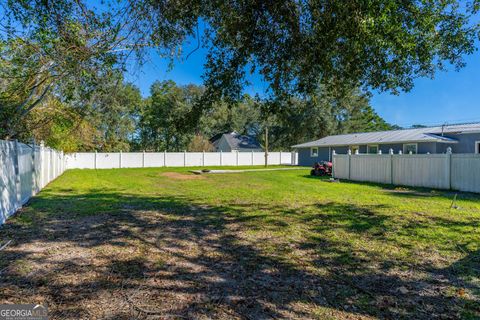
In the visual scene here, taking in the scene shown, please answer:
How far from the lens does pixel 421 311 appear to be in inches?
104

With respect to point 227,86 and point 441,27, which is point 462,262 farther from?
point 227,86

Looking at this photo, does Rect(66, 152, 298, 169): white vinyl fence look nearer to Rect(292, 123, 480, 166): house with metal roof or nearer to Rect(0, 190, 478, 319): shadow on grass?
Rect(292, 123, 480, 166): house with metal roof

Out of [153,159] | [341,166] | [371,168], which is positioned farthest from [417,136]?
[153,159]

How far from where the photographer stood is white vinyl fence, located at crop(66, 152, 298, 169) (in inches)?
968

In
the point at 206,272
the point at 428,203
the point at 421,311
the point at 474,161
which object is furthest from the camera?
the point at 474,161

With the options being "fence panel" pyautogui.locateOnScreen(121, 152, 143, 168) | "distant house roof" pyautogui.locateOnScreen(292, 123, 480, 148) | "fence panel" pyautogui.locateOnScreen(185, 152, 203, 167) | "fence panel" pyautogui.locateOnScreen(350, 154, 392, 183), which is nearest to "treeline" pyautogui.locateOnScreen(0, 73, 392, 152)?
"fence panel" pyautogui.locateOnScreen(121, 152, 143, 168)

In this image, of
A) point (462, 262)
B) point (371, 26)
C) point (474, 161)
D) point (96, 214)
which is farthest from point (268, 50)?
point (474, 161)

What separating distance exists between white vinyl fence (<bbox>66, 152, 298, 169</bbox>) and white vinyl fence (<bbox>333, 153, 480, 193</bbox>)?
57.1 feet

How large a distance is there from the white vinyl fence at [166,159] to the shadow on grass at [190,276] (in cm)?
1978

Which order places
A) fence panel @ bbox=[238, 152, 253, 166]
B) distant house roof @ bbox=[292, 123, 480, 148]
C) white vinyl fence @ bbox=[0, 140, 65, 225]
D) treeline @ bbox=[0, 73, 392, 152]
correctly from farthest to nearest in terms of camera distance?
treeline @ bbox=[0, 73, 392, 152] → fence panel @ bbox=[238, 152, 253, 166] → distant house roof @ bbox=[292, 123, 480, 148] → white vinyl fence @ bbox=[0, 140, 65, 225]

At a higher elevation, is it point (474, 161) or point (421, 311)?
point (474, 161)

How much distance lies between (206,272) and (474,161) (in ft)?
34.7

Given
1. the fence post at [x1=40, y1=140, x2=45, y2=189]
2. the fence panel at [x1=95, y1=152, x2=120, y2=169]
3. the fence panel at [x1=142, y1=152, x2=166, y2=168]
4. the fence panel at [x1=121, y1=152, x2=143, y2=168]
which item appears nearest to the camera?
the fence post at [x1=40, y1=140, x2=45, y2=189]

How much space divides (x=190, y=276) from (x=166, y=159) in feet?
86.0
